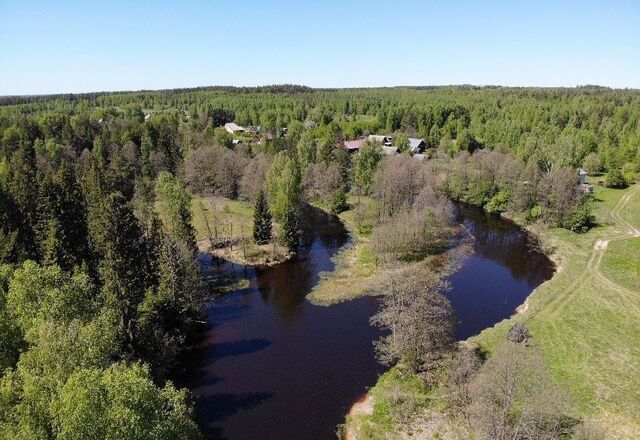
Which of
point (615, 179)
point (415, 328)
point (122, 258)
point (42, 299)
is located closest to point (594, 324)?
point (415, 328)

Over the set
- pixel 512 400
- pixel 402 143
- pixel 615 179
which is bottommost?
pixel 512 400

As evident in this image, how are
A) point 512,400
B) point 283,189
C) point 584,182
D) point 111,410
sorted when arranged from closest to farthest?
point 111,410, point 512,400, point 283,189, point 584,182

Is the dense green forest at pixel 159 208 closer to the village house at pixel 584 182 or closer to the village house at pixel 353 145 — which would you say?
the village house at pixel 584 182

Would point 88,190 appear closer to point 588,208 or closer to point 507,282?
point 507,282

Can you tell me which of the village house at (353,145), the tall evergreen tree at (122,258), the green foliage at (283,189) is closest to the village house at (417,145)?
the village house at (353,145)

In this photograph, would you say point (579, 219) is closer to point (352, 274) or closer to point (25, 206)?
point (352, 274)

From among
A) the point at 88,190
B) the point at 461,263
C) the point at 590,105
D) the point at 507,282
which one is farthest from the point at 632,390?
the point at 590,105

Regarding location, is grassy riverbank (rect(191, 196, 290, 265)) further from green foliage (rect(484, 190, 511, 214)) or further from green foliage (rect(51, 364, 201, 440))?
green foliage (rect(51, 364, 201, 440))
